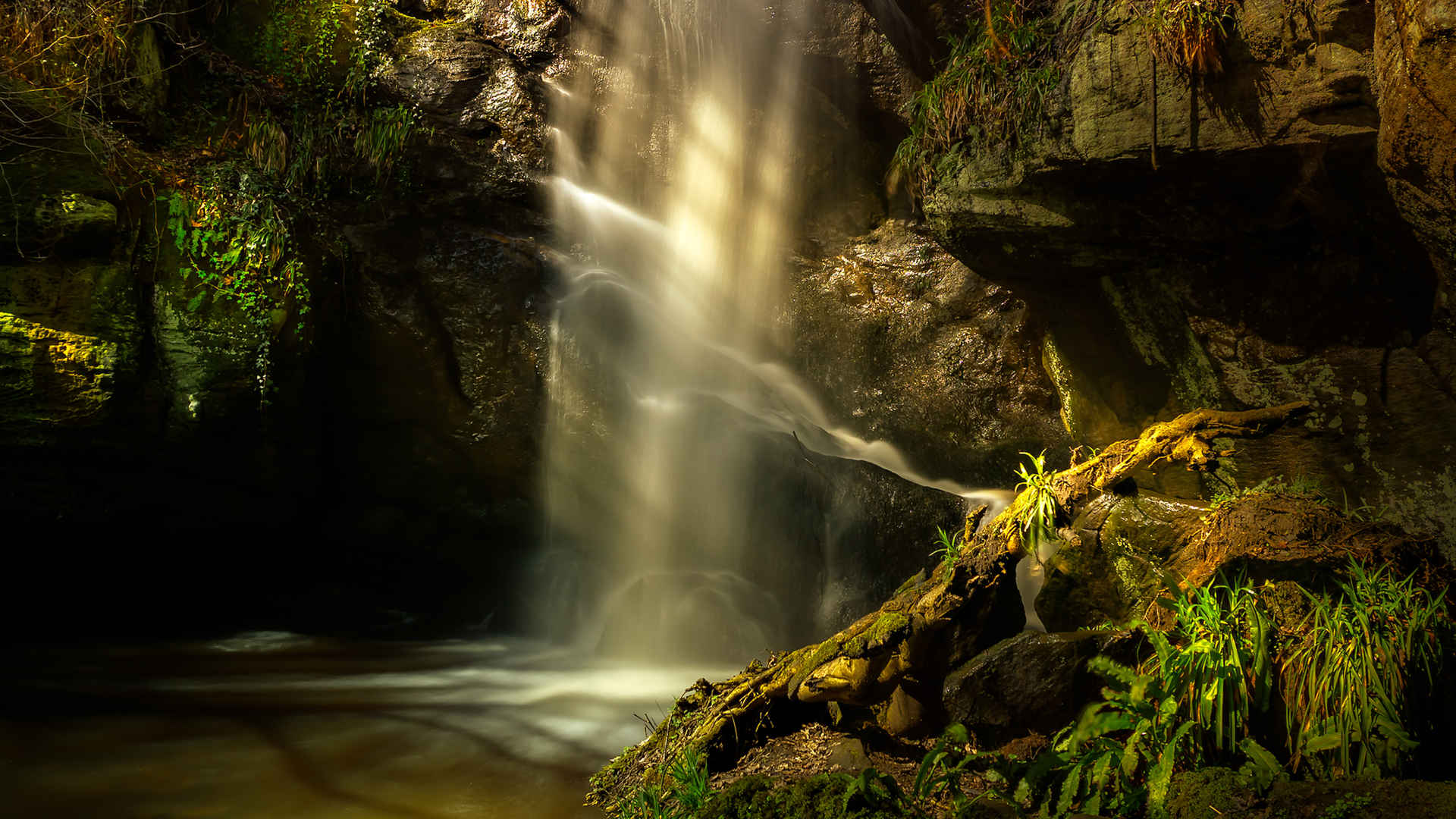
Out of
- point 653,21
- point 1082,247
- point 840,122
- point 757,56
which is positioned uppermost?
point 653,21

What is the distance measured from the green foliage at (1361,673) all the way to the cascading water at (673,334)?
3.31 meters

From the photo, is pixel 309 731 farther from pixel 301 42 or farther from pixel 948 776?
pixel 301 42

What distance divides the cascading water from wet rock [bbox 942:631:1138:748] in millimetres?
3141

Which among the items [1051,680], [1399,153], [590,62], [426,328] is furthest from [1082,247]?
[590,62]

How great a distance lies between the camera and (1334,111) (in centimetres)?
418

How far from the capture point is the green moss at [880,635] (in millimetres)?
3609

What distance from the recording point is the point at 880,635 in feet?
11.9

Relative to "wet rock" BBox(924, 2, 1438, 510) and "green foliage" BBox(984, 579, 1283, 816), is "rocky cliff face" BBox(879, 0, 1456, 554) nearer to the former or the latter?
"wet rock" BBox(924, 2, 1438, 510)

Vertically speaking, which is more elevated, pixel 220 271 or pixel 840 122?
pixel 840 122

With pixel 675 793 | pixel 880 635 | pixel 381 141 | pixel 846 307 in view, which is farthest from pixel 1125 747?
pixel 381 141

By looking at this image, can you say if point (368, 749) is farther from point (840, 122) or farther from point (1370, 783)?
point (840, 122)

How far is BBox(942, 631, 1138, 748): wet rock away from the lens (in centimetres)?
342

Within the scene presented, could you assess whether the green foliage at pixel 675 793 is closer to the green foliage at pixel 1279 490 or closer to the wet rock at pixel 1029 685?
the wet rock at pixel 1029 685

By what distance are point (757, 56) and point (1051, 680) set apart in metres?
8.22
